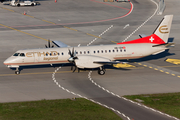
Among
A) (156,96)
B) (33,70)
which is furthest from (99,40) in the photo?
(156,96)

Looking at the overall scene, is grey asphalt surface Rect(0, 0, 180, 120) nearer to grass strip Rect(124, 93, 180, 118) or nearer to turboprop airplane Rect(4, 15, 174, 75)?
grass strip Rect(124, 93, 180, 118)

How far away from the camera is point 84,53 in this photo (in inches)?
1618

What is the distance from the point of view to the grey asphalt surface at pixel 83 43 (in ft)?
109

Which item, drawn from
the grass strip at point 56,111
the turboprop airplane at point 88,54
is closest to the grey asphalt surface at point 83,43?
the grass strip at point 56,111

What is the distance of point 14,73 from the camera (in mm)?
41031

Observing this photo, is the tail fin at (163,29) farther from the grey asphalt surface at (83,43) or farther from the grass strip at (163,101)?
the grass strip at (163,101)

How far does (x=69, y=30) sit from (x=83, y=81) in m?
29.7

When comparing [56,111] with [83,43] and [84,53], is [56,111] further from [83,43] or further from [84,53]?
[83,43]

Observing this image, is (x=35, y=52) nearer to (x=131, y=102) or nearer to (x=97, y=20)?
(x=131, y=102)

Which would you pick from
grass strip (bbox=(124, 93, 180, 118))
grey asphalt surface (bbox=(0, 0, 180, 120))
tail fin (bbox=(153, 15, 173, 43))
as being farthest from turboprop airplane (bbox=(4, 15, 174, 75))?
grass strip (bbox=(124, 93, 180, 118))

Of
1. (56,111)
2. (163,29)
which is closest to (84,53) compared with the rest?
(163,29)

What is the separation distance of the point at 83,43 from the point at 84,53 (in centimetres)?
1596

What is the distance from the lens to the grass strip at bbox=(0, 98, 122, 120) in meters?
26.3

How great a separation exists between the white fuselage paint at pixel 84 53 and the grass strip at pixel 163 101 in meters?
9.80
